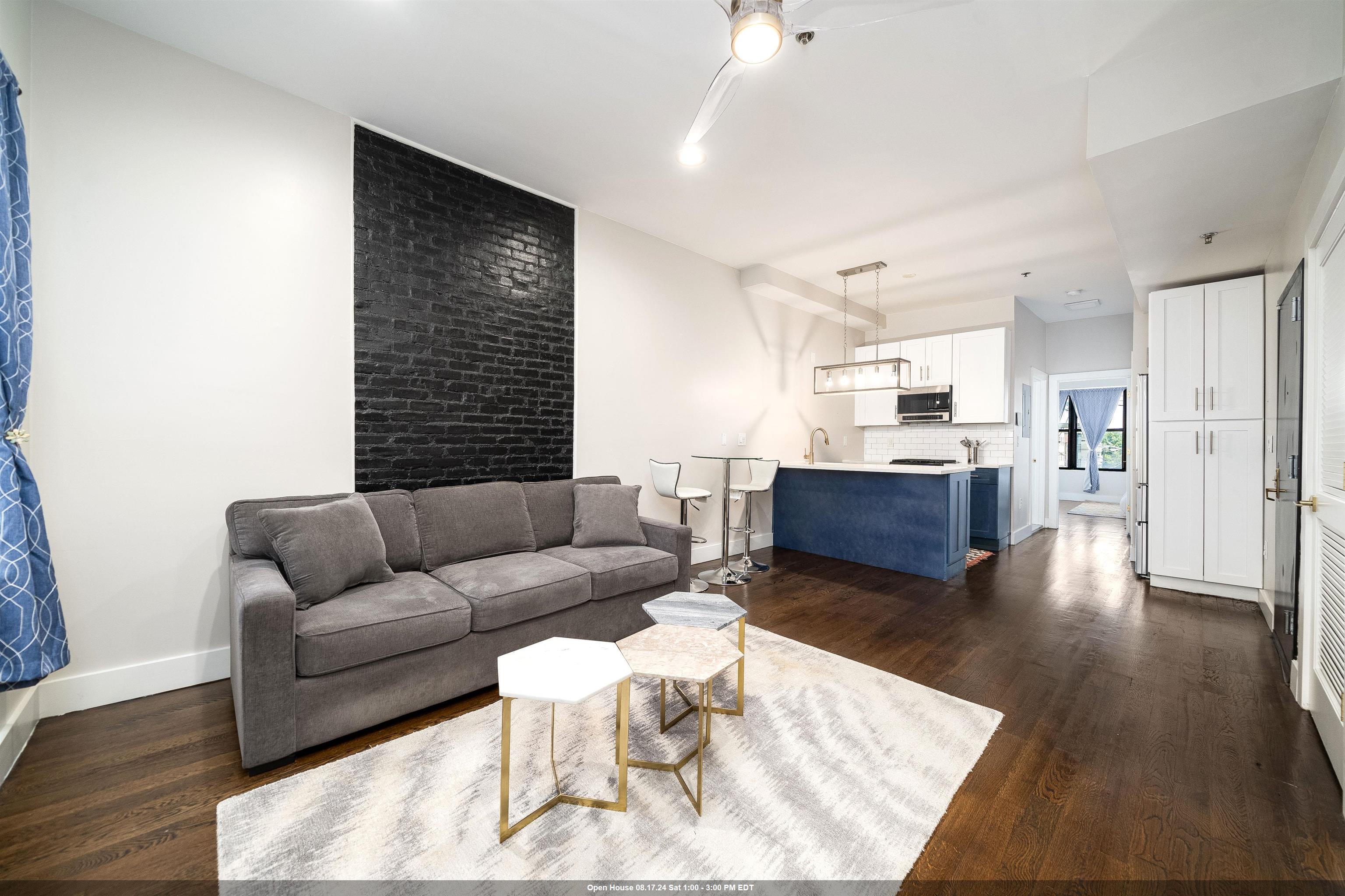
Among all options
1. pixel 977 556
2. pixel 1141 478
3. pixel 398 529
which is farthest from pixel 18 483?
pixel 1141 478

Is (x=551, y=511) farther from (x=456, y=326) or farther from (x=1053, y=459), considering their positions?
(x=1053, y=459)

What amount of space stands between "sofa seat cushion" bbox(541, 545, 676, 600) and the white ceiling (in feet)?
8.07

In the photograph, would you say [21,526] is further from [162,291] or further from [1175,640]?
[1175,640]

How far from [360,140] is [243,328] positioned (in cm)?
126

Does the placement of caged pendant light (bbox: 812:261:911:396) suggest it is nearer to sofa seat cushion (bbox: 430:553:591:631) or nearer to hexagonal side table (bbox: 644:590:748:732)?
hexagonal side table (bbox: 644:590:748:732)

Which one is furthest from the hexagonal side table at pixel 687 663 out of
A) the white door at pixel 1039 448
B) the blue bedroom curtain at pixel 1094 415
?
the blue bedroom curtain at pixel 1094 415

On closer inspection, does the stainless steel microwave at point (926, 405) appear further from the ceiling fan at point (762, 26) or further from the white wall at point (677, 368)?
the ceiling fan at point (762, 26)

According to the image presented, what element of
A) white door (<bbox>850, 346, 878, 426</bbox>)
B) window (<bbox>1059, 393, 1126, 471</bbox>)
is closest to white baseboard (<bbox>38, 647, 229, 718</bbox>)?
white door (<bbox>850, 346, 878, 426</bbox>)

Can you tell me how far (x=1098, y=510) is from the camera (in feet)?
31.3

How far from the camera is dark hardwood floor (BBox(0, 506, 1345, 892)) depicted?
59.1 inches

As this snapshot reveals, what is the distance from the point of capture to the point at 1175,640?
319cm

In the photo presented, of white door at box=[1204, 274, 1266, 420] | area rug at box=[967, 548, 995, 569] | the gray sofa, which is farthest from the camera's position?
area rug at box=[967, 548, 995, 569]

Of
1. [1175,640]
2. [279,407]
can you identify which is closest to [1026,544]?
[1175,640]

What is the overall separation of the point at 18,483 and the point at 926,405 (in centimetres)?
711
